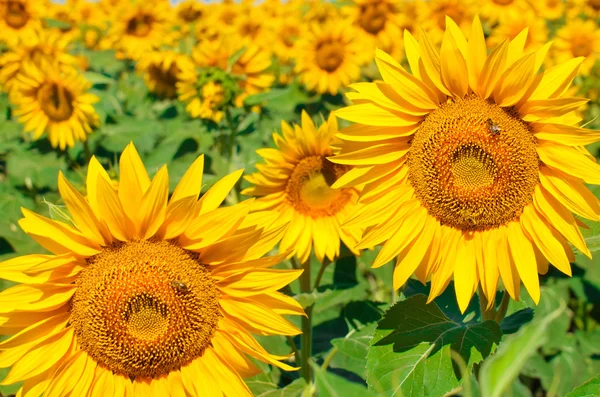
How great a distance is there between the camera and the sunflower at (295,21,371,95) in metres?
5.33

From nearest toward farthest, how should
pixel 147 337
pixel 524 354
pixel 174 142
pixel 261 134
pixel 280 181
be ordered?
pixel 524 354, pixel 147 337, pixel 280 181, pixel 174 142, pixel 261 134

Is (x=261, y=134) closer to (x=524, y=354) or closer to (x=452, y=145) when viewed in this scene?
(x=452, y=145)

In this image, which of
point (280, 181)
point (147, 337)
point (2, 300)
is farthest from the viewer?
point (280, 181)

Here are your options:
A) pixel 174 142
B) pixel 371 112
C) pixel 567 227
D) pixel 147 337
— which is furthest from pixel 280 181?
pixel 174 142

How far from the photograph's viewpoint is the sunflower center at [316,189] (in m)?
2.64

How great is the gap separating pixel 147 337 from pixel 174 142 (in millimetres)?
2739

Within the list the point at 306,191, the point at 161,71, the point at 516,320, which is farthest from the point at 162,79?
the point at 516,320

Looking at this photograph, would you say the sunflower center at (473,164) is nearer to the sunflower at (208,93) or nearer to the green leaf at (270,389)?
the green leaf at (270,389)

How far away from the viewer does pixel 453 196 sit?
1997 mm

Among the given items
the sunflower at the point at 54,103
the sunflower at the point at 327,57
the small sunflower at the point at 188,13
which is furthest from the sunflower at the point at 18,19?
the sunflower at the point at 327,57

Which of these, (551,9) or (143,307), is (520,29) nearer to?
(551,9)

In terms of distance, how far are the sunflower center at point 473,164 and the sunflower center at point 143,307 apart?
69 cm

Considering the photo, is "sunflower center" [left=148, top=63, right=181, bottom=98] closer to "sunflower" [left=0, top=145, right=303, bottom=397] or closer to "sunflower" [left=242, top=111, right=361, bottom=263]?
"sunflower" [left=242, top=111, right=361, bottom=263]

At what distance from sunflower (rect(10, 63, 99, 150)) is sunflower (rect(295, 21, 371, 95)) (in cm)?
176
